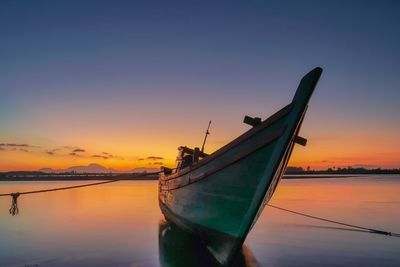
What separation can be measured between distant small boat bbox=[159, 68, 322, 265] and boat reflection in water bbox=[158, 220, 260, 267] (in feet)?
2.01

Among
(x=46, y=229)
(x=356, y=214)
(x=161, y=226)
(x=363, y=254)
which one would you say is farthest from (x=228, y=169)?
(x=356, y=214)

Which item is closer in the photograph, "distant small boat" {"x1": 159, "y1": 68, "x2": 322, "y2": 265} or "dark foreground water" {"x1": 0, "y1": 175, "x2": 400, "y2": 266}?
"distant small boat" {"x1": 159, "y1": 68, "x2": 322, "y2": 265}

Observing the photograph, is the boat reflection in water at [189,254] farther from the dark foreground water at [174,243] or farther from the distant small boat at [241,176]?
the distant small boat at [241,176]

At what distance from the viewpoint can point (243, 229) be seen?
820 centimetres

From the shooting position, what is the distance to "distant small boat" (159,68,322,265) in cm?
729

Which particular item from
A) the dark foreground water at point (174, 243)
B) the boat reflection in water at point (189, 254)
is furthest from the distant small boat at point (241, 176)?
the dark foreground water at point (174, 243)

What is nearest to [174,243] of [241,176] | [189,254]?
[189,254]

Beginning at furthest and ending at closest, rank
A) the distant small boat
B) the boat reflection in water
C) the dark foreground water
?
the dark foreground water, the boat reflection in water, the distant small boat

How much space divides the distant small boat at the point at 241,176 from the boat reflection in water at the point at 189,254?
61 centimetres

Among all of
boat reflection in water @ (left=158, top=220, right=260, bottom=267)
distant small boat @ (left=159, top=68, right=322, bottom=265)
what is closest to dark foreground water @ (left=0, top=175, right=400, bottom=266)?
boat reflection in water @ (left=158, top=220, right=260, bottom=267)

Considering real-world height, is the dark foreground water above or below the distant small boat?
below

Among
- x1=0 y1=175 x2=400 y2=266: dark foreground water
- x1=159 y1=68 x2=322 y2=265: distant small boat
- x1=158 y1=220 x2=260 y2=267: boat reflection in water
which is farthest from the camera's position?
x1=0 y1=175 x2=400 y2=266: dark foreground water

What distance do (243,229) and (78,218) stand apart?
17.5m

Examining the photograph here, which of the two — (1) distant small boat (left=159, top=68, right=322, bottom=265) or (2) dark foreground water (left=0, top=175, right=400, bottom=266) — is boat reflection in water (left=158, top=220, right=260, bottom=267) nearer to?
(2) dark foreground water (left=0, top=175, right=400, bottom=266)
